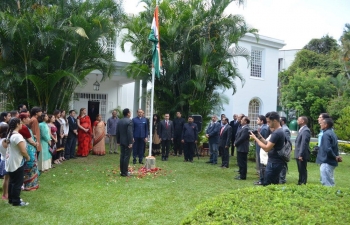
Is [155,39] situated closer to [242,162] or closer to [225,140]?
[225,140]

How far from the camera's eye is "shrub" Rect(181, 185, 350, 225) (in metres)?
3.55

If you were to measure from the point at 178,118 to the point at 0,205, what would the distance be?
26.6ft

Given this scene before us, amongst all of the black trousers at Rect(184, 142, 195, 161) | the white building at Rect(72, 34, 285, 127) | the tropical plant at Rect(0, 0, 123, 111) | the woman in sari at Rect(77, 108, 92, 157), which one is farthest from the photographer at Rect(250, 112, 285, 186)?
the white building at Rect(72, 34, 285, 127)

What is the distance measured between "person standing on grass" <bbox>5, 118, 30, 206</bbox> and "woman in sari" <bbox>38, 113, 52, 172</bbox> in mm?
2838

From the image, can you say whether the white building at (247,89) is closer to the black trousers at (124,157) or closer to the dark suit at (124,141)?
the dark suit at (124,141)

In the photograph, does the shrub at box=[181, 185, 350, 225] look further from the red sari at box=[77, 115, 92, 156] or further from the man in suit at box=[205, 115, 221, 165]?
the red sari at box=[77, 115, 92, 156]

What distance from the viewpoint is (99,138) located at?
516 inches

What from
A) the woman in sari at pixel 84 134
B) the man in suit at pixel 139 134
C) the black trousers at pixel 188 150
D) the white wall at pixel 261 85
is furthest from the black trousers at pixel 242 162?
the white wall at pixel 261 85

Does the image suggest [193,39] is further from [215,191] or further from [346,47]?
[346,47]

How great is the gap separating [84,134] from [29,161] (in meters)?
5.48

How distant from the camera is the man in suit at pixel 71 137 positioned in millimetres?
11562

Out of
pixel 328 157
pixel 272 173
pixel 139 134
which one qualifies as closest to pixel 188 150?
pixel 139 134

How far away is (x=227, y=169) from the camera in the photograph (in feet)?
36.3

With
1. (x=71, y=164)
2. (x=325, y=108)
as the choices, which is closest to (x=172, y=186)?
(x=71, y=164)
